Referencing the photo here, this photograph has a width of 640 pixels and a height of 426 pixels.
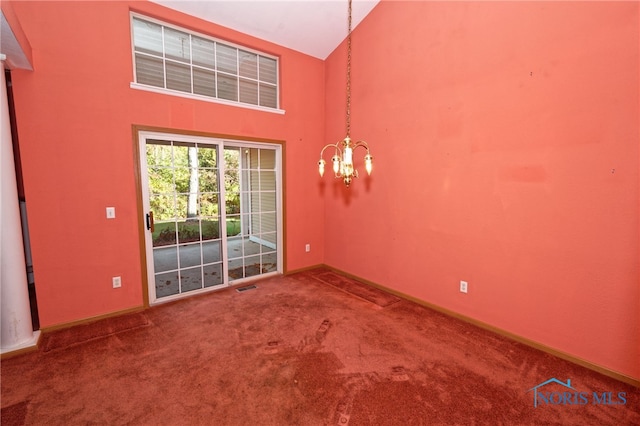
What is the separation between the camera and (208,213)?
388 cm

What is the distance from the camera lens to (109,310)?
10.6ft

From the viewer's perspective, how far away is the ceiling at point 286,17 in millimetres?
3426

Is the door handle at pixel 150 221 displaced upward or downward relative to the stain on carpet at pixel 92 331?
upward

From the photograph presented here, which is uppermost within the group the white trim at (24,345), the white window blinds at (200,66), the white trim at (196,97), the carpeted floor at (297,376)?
the white window blinds at (200,66)

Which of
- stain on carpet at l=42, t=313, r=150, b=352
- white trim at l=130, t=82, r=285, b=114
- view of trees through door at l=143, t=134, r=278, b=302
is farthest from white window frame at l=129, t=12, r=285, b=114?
stain on carpet at l=42, t=313, r=150, b=352

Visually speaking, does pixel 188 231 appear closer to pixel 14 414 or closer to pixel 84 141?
pixel 84 141

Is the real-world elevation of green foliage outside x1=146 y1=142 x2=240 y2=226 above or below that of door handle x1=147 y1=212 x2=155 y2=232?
above

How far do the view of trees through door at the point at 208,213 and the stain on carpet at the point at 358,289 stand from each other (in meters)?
0.88

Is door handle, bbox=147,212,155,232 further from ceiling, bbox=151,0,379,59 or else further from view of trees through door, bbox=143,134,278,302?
ceiling, bbox=151,0,379,59

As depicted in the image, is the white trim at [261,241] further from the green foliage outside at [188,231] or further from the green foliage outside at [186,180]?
the green foliage outside at [186,180]

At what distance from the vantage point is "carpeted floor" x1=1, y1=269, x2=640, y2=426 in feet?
6.31

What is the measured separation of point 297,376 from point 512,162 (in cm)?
270

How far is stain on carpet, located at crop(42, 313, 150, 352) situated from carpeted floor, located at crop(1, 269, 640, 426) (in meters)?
0.02

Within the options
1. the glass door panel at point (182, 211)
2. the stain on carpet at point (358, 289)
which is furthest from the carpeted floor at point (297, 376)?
the glass door panel at point (182, 211)
